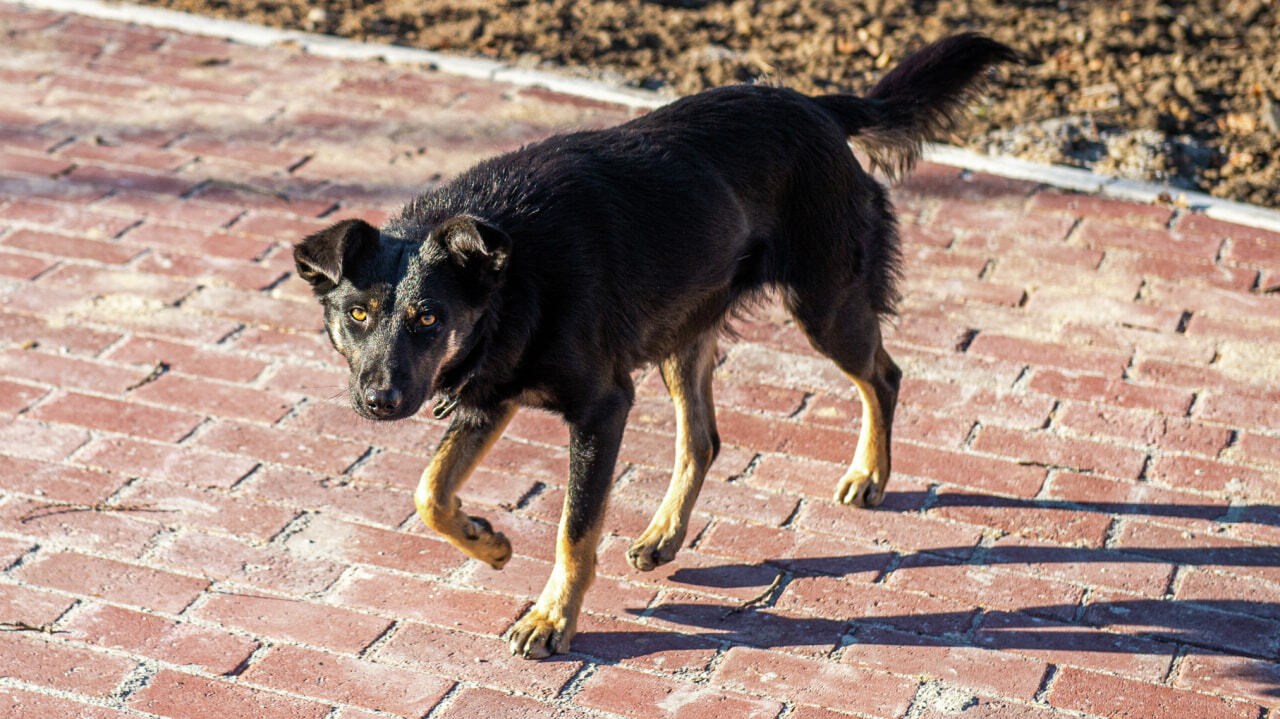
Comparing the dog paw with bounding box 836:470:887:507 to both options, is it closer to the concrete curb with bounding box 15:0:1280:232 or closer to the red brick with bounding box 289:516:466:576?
the red brick with bounding box 289:516:466:576

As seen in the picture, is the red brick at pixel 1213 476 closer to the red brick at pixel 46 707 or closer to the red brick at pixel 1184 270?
the red brick at pixel 1184 270

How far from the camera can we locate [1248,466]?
15.6 ft

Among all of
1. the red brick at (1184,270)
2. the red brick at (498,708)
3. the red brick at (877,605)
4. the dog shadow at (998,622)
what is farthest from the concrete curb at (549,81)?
the red brick at (498,708)

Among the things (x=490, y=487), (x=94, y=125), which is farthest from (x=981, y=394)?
(x=94, y=125)

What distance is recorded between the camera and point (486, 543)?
4191mm

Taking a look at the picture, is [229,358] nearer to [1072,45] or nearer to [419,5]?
[419,5]

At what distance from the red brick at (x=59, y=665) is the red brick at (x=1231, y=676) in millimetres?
2787

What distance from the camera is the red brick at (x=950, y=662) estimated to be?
381 cm

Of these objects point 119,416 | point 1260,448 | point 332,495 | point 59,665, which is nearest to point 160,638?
point 59,665

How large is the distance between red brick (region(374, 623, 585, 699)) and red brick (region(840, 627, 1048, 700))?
0.79 m

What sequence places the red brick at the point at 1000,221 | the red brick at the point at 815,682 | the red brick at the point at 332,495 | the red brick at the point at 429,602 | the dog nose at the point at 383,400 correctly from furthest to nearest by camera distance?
the red brick at the point at 1000,221 < the red brick at the point at 332,495 < the red brick at the point at 429,602 < the red brick at the point at 815,682 < the dog nose at the point at 383,400

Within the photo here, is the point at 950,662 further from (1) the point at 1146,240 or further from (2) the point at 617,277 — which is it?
(1) the point at 1146,240

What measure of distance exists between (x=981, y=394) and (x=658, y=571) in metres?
1.53

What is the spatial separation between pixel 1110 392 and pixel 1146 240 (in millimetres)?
1201
